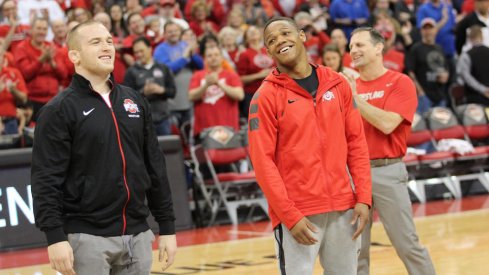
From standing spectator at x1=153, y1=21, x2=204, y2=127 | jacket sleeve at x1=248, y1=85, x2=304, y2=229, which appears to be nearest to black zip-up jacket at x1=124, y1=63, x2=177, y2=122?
standing spectator at x1=153, y1=21, x2=204, y2=127

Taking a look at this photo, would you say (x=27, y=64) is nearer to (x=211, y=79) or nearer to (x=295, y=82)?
(x=211, y=79)

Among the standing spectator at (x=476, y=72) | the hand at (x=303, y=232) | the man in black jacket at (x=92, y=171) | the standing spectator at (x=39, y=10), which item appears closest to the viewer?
the man in black jacket at (x=92, y=171)

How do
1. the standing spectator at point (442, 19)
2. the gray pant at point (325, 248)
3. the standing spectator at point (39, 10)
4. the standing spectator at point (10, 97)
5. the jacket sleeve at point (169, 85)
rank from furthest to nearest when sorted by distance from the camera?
the standing spectator at point (442, 19)
the standing spectator at point (39, 10)
the jacket sleeve at point (169, 85)
the standing spectator at point (10, 97)
the gray pant at point (325, 248)

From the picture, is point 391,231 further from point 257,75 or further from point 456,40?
point 456,40

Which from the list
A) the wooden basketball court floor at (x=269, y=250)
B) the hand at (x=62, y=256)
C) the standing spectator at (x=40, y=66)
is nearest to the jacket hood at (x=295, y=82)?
the hand at (x=62, y=256)

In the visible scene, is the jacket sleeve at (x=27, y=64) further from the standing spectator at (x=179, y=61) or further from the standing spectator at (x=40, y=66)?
the standing spectator at (x=179, y=61)

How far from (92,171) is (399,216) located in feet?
9.31

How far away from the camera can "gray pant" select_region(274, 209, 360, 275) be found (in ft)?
16.7

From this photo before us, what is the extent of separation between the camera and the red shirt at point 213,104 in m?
13.4

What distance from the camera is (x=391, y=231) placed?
6.76 meters

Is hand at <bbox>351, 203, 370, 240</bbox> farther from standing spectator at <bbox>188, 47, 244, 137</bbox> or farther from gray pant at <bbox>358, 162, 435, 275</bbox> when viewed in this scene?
standing spectator at <bbox>188, 47, 244, 137</bbox>

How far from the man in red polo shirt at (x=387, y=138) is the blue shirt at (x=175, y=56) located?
7.26 meters

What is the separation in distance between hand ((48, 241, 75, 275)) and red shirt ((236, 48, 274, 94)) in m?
10.3

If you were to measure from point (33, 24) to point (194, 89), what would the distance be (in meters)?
2.37
